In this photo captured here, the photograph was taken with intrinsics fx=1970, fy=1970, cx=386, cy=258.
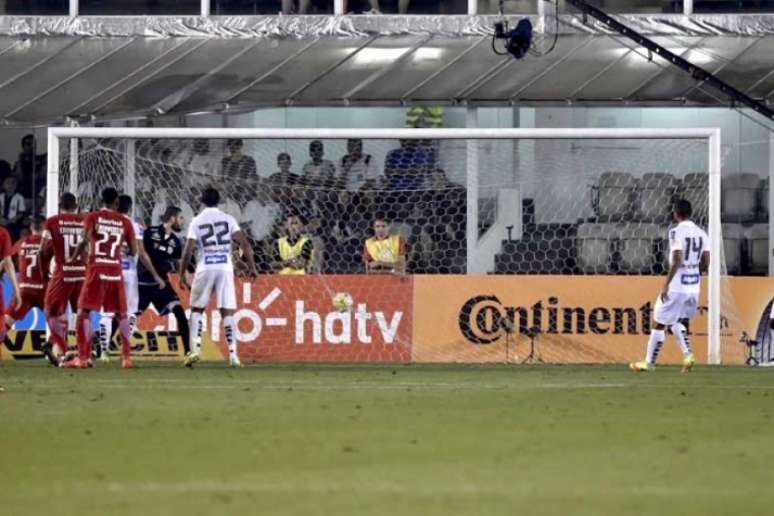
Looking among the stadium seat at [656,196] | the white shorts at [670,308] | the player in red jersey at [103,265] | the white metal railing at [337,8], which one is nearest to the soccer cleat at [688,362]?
the white shorts at [670,308]

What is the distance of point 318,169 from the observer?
26.2 metres

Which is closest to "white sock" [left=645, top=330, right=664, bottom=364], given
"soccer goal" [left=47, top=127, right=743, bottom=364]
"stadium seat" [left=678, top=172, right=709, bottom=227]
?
"soccer goal" [left=47, top=127, right=743, bottom=364]

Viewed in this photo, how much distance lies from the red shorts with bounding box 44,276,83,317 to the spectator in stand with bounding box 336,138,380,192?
4981 mm

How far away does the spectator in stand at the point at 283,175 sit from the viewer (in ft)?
85.0

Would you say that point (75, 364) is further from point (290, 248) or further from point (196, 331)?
point (290, 248)

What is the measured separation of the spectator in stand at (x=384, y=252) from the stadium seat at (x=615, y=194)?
8.62ft

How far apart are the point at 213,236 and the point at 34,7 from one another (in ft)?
31.7

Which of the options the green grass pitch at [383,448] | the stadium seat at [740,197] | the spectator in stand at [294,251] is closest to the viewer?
the green grass pitch at [383,448]

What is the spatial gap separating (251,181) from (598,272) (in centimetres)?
471

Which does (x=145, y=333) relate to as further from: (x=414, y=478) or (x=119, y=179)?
(x=414, y=478)

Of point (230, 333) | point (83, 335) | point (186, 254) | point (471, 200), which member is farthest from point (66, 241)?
point (471, 200)

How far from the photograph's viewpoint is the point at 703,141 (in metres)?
25.5

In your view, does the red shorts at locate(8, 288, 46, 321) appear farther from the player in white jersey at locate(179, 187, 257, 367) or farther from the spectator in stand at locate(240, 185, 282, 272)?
the spectator in stand at locate(240, 185, 282, 272)

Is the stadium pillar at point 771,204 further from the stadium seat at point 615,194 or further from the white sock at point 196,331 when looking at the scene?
the white sock at point 196,331
